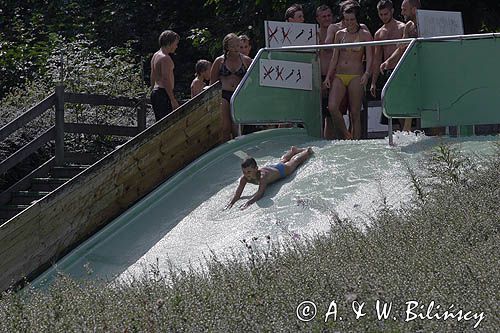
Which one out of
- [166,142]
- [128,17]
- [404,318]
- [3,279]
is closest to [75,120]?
[166,142]

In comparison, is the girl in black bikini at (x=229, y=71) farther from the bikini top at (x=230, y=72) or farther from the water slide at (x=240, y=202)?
the water slide at (x=240, y=202)

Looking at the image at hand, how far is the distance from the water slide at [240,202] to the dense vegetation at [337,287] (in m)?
1.21

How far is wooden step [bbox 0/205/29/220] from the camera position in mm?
14312

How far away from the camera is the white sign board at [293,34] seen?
12992mm

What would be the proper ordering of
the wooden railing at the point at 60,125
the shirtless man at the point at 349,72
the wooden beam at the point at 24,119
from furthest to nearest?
the wooden railing at the point at 60,125 → the wooden beam at the point at 24,119 → the shirtless man at the point at 349,72

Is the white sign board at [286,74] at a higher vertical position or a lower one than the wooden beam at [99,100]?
higher

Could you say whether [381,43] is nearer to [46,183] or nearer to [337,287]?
[46,183]

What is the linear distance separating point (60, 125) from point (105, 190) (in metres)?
3.01

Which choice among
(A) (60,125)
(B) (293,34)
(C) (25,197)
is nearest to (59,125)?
(A) (60,125)

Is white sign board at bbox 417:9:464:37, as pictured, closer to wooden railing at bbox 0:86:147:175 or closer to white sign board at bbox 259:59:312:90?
white sign board at bbox 259:59:312:90

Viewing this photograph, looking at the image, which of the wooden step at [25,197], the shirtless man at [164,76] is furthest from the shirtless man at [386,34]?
the wooden step at [25,197]

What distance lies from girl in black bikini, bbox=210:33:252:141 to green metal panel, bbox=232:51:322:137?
1.53ft

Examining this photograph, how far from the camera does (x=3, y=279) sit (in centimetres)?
1070

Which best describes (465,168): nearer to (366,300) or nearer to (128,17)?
(366,300)
